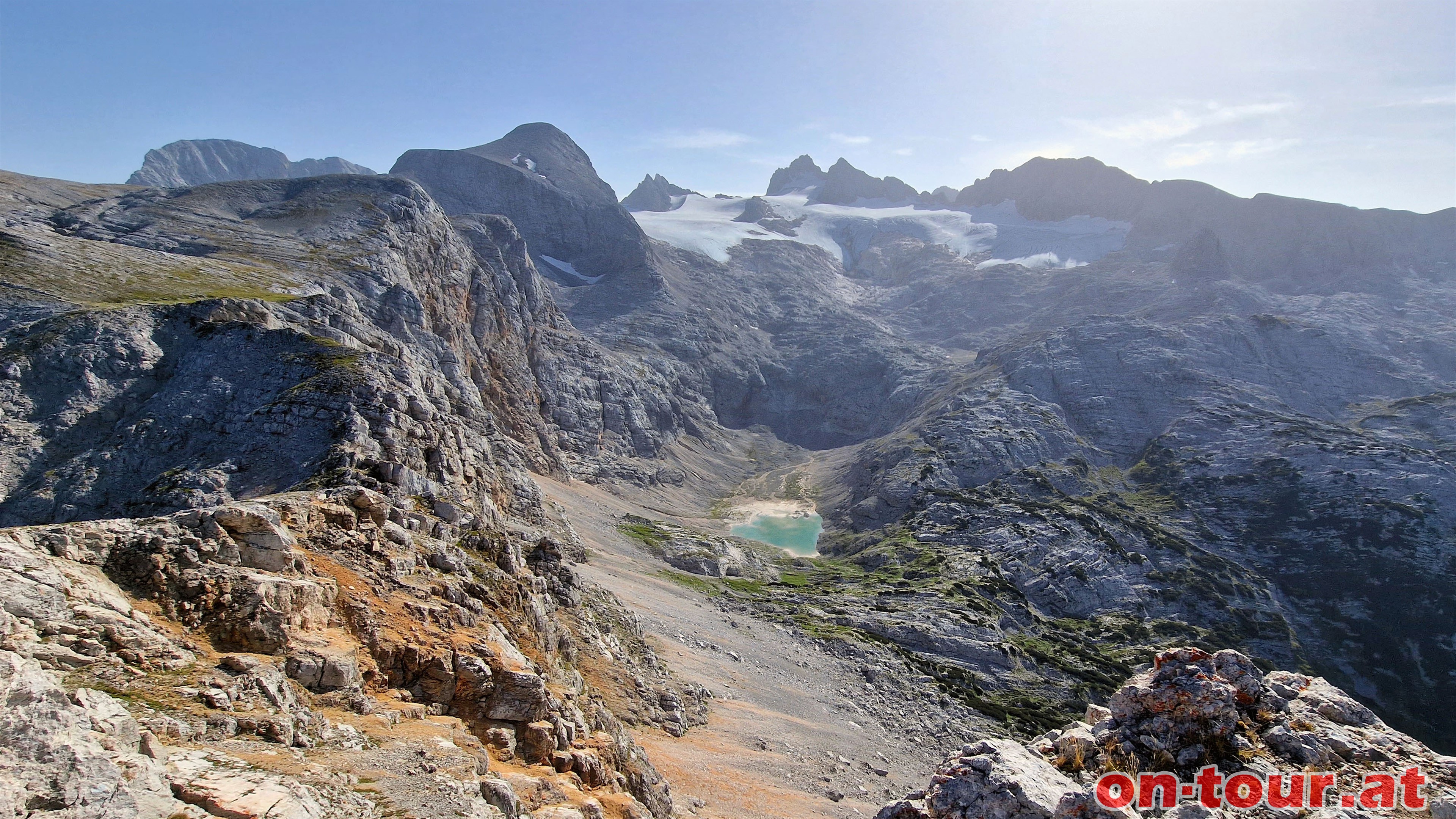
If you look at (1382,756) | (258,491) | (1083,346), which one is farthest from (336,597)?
(1083,346)

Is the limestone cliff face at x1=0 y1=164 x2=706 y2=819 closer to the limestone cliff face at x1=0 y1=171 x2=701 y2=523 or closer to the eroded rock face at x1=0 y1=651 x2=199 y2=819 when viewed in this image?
the eroded rock face at x1=0 y1=651 x2=199 y2=819

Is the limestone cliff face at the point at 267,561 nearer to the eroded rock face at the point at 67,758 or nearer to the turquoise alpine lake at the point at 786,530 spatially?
the eroded rock face at the point at 67,758

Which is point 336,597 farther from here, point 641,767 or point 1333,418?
point 1333,418

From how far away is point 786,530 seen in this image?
13088 cm

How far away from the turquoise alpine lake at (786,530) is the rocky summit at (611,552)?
1.15 meters

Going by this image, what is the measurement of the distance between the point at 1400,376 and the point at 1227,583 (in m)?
101

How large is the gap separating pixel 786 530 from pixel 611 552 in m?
53.0

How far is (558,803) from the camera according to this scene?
50.8 ft

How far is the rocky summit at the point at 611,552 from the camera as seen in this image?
13273mm

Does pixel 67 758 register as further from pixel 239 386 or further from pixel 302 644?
pixel 239 386

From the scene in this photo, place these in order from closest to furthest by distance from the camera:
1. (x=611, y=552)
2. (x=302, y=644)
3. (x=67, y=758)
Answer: (x=67, y=758)
(x=302, y=644)
(x=611, y=552)

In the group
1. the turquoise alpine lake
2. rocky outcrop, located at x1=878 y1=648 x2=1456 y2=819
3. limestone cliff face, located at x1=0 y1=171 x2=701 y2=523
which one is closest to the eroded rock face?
rocky outcrop, located at x1=878 y1=648 x2=1456 y2=819

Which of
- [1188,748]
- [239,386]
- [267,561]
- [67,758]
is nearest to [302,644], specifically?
[267,561]

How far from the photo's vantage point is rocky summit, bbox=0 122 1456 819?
13.3 meters
